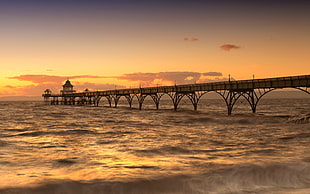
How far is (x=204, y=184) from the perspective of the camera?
8570 millimetres

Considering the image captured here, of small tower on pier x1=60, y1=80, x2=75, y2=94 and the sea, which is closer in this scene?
the sea

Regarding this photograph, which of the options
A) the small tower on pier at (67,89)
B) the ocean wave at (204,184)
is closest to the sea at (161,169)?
the ocean wave at (204,184)

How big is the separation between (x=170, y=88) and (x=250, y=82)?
2008 cm

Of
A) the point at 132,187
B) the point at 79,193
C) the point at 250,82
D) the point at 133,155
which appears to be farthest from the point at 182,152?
the point at 250,82

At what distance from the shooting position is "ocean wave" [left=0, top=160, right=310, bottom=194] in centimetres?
799

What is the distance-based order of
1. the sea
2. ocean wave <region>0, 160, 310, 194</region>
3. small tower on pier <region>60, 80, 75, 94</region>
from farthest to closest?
small tower on pier <region>60, 80, 75, 94</region> → the sea → ocean wave <region>0, 160, 310, 194</region>

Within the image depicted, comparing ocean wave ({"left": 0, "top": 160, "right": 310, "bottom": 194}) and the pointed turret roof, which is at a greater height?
the pointed turret roof

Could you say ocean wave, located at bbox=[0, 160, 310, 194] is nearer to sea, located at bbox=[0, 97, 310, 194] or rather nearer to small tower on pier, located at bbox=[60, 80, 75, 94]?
sea, located at bbox=[0, 97, 310, 194]

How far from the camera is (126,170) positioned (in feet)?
33.7

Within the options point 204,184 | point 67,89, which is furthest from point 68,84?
point 204,184

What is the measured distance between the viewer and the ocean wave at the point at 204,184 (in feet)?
26.2

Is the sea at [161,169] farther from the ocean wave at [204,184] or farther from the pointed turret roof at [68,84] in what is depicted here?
the pointed turret roof at [68,84]

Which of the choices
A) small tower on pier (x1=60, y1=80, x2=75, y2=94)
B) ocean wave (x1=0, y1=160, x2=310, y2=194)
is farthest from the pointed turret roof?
ocean wave (x1=0, y1=160, x2=310, y2=194)

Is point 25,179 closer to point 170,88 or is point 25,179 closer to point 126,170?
point 126,170
